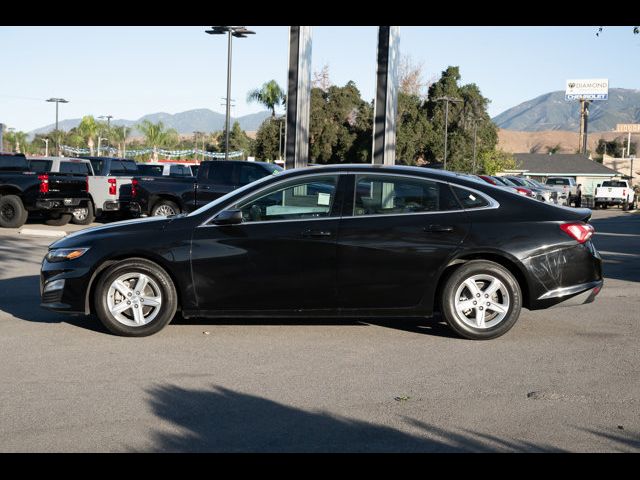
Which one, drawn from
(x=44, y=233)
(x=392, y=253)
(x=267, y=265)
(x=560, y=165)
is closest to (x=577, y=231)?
(x=392, y=253)

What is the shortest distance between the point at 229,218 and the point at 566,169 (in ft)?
277

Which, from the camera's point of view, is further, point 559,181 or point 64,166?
point 559,181

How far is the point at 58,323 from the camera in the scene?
27.4 ft

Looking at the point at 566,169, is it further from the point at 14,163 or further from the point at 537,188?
the point at 14,163

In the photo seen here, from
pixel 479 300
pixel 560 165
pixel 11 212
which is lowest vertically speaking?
pixel 479 300

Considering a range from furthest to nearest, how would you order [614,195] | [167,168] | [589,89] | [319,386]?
1. [589,89]
2. [614,195]
3. [167,168]
4. [319,386]

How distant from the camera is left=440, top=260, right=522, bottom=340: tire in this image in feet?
24.8

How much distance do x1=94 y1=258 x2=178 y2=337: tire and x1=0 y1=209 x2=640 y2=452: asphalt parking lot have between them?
14 centimetres

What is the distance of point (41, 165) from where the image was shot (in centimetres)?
2255

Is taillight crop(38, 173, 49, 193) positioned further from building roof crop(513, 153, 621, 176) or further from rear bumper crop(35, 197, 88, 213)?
building roof crop(513, 153, 621, 176)
